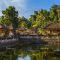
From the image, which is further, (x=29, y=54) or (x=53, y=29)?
(x=53, y=29)

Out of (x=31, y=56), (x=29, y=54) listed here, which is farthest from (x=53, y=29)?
(x=31, y=56)

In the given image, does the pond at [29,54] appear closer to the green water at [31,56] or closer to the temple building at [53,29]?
the green water at [31,56]

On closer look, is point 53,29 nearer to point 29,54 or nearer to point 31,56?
point 29,54

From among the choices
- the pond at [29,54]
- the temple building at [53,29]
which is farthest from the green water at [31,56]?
the temple building at [53,29]

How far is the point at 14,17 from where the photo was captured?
4481 inches

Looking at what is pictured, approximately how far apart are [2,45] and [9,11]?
2558 inches

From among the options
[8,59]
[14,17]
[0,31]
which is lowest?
[8,59]

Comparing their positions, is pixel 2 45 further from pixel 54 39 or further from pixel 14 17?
pixel 14 17

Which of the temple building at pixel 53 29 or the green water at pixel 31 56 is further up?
the temple building at pixel 53 29

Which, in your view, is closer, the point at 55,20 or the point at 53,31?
the point at 53,31

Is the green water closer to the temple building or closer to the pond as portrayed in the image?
the pond

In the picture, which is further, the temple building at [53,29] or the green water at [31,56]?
the temple building at [53,29]

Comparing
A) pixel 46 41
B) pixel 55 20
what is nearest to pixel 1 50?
pixel 46 41

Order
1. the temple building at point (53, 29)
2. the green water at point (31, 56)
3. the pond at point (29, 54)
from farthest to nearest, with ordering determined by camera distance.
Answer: the temple building at point (53, 29)
the pond at point (29, 54)
the green water at point (31, 56)
